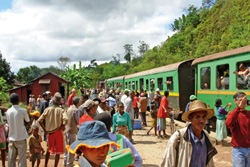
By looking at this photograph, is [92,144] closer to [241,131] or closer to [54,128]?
[241,131]

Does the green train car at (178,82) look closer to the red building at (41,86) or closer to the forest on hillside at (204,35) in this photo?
the forest on hillside at (204,35)

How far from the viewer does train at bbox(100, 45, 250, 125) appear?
26.7ft

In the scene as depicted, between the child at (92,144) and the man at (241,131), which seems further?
the man at (241,131)

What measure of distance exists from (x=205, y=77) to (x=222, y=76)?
1294mm

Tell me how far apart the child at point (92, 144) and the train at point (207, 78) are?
15.6 ft

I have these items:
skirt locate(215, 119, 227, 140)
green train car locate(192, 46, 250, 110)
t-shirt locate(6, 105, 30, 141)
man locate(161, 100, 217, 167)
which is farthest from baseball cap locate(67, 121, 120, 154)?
green train car locate(192, 46, 250, 110)

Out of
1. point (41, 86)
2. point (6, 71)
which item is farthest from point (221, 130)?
point (6, 71)

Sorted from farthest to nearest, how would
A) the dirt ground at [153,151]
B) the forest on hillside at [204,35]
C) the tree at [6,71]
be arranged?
the tree at [6,71], the forest on hillside at [204,35], the dirt ground at [153,151]

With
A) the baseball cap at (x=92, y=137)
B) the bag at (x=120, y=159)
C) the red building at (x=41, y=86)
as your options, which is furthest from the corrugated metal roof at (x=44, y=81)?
the baseball cap at (x=92, y=137)

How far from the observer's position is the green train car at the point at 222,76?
7961 mm

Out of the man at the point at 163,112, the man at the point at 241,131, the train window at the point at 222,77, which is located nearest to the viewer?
the man at the point at 241,131

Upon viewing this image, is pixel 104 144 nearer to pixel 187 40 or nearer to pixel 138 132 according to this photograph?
pixel 138 132

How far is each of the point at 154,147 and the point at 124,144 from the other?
17.5ft

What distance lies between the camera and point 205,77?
1043 centimetres
